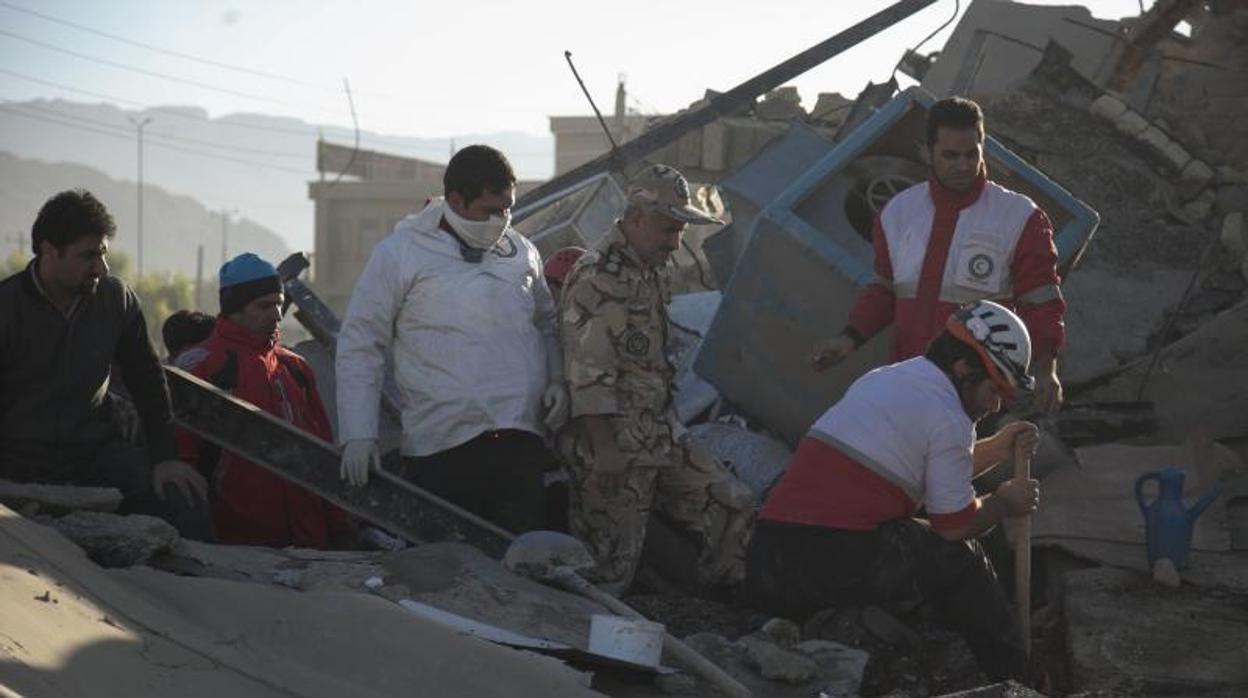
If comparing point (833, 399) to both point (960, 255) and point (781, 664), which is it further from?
point (781, 664)

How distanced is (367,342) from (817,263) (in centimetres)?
222

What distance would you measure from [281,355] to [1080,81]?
6072 millimetres

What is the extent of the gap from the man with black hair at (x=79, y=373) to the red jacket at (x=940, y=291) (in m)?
2.49

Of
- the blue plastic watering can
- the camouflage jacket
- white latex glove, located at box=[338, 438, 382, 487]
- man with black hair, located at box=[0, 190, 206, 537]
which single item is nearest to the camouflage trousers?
the camouflage jacket

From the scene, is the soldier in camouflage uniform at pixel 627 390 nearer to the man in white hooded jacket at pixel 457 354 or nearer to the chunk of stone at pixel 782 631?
the man in white hooded jacket at pixel 457 354

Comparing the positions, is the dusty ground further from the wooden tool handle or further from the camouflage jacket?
the camouflage jacket

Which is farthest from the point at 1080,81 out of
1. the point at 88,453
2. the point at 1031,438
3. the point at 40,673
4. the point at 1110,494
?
the point at 40,673

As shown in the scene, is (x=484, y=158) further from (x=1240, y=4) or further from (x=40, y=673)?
(x=1240, y=4)

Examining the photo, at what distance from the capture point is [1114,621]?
566 centimetres

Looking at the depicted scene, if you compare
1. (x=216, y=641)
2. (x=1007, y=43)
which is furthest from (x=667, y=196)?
(x=1007, y=43)

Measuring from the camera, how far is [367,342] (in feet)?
18.7

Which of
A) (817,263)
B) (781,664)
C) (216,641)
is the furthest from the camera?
(817,263)

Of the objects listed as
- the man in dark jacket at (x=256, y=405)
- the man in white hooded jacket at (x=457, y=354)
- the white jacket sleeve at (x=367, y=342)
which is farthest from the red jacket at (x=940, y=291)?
the man in dark jacket at (x=256, y=405)

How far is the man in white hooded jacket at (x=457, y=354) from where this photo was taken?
225 inches
